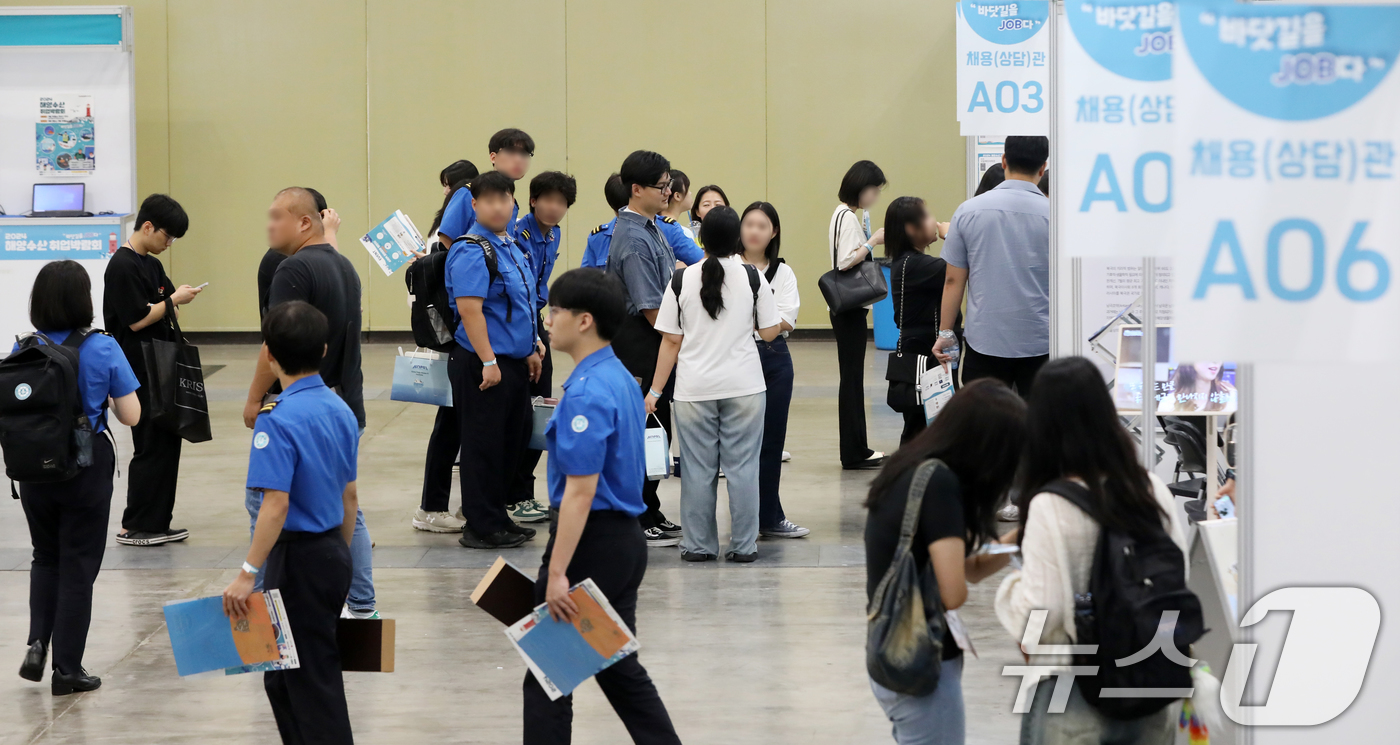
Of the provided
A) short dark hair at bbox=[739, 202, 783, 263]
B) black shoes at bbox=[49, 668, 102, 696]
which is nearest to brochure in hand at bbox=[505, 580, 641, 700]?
black shoes at bbox=[49, 668, 102, 696]

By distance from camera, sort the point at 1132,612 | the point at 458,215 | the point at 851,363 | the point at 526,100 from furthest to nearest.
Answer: the point at 526,100 → the point at 851,363 → the point at 458,215 → the point at 1132,612

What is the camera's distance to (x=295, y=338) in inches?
128

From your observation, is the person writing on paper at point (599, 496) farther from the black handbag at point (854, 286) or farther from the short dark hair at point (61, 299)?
the black handbag at point (854, 286)

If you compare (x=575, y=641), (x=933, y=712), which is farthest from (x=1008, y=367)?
(x=933, y=712)

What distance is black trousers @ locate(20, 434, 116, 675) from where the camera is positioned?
4121mm

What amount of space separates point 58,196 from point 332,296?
8250mm

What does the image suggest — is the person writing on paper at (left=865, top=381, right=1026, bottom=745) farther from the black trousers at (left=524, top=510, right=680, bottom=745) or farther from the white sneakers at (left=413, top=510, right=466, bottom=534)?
the white sneakers at (left=413, top=510, right=466, bottom=534)

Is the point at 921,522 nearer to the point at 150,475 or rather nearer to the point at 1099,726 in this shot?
the point at 1099,726

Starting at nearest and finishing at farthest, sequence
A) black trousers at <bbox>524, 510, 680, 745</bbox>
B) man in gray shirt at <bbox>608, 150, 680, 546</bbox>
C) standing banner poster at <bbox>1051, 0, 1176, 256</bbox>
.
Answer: standing banner poster at <bbox>1051, 0, 1176, 256</bbox>, black trousers at <bbox>524, 510, 680, 745</bbox>, man in gray shirt at <bbox>608, 150, 680, 546</bbox>

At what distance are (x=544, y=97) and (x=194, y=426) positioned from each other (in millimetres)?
7772

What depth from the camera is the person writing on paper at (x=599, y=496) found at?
3.17m

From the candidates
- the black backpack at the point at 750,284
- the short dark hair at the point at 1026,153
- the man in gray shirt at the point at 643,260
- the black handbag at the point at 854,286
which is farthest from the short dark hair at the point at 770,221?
the short dark hair at the point at 1026,153

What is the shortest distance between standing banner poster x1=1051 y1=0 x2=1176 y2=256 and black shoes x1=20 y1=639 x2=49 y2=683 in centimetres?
330

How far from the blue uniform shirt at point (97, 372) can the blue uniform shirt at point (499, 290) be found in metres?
1.57
